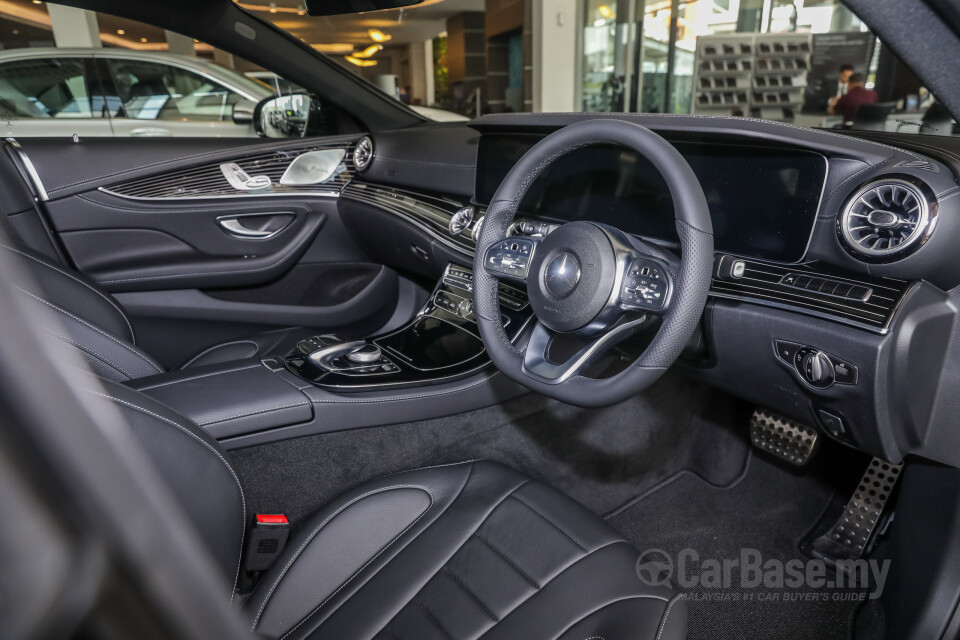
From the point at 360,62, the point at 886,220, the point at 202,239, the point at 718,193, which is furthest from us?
the point at 360,62

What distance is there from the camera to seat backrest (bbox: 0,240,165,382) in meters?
1.39

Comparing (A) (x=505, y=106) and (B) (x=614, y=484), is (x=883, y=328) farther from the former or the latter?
(A) (x=505, y=106)

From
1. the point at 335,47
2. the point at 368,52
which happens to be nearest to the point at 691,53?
the point at 368,52

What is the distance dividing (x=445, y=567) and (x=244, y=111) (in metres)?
1.77

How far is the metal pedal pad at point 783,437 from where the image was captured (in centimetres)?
164

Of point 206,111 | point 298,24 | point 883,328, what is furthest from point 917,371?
point 206,111

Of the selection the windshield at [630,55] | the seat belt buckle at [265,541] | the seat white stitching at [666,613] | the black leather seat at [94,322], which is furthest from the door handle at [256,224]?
the seat white stitching at [666,613]

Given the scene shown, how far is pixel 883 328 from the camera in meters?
0.98

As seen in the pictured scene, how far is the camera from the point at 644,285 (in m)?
1.03

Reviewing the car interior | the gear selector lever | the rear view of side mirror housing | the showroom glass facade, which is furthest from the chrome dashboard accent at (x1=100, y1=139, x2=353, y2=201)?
the showroom glass facade

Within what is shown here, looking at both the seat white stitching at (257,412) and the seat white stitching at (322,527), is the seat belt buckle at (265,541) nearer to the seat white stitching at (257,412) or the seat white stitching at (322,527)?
the seat white stitching at (322,527)

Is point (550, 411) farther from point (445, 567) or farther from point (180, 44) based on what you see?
point (180, 44)

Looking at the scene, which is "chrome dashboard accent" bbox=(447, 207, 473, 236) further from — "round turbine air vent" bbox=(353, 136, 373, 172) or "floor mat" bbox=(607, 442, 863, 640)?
"floor mat" bbox=(607, 442, 863, 640)

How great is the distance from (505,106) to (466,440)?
307 inches
